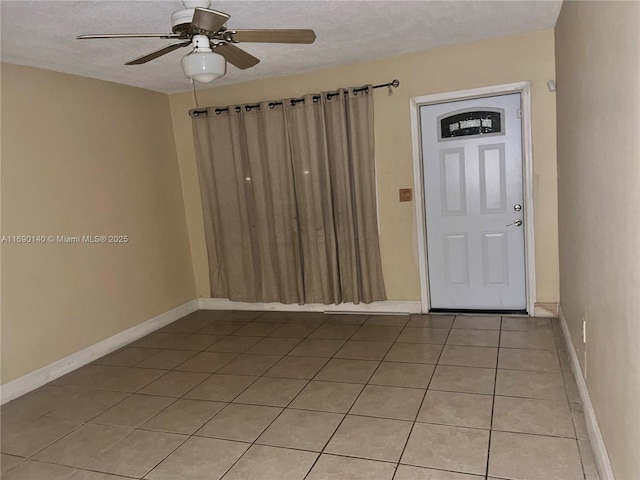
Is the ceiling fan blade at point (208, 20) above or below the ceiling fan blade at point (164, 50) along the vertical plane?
above

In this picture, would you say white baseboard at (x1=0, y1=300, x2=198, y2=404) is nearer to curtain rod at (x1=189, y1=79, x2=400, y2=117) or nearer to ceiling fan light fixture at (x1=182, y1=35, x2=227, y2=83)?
curtain rod at (x1=189, y1=79, x2=400, y2=117)

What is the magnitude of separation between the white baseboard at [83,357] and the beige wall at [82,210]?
0.05 meters

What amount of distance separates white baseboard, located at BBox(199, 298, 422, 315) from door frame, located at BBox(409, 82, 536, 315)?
6.8 inches

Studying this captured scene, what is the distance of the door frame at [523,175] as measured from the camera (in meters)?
3.93

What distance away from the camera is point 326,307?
4.83m

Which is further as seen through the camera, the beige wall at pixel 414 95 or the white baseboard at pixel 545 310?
the white baseboard at pixel 545 310

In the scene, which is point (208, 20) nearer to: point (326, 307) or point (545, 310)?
point (326, 307)

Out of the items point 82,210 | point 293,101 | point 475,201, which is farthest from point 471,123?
point 82,210

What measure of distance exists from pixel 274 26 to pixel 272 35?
3.31 ft

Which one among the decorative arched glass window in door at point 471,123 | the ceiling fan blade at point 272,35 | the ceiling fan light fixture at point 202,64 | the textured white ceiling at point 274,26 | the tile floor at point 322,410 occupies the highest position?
the textured white ceiling at point 274,26

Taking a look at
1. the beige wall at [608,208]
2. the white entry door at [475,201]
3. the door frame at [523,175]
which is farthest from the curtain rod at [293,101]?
the beige wall at [608,208]

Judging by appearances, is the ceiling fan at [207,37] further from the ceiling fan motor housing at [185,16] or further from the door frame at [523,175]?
the door frame at [523,175]

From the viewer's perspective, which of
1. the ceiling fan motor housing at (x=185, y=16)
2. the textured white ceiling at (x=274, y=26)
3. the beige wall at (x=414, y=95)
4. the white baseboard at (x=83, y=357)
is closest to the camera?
the ceiling fan motor housing at (x=185, y=16)

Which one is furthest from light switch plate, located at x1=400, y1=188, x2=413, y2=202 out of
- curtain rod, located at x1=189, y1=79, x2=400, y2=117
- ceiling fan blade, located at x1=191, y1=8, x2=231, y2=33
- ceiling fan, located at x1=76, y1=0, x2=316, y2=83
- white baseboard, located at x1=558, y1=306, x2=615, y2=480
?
ceiling fan blade, located at x1=191, y1=8, x2=231, y2=33
